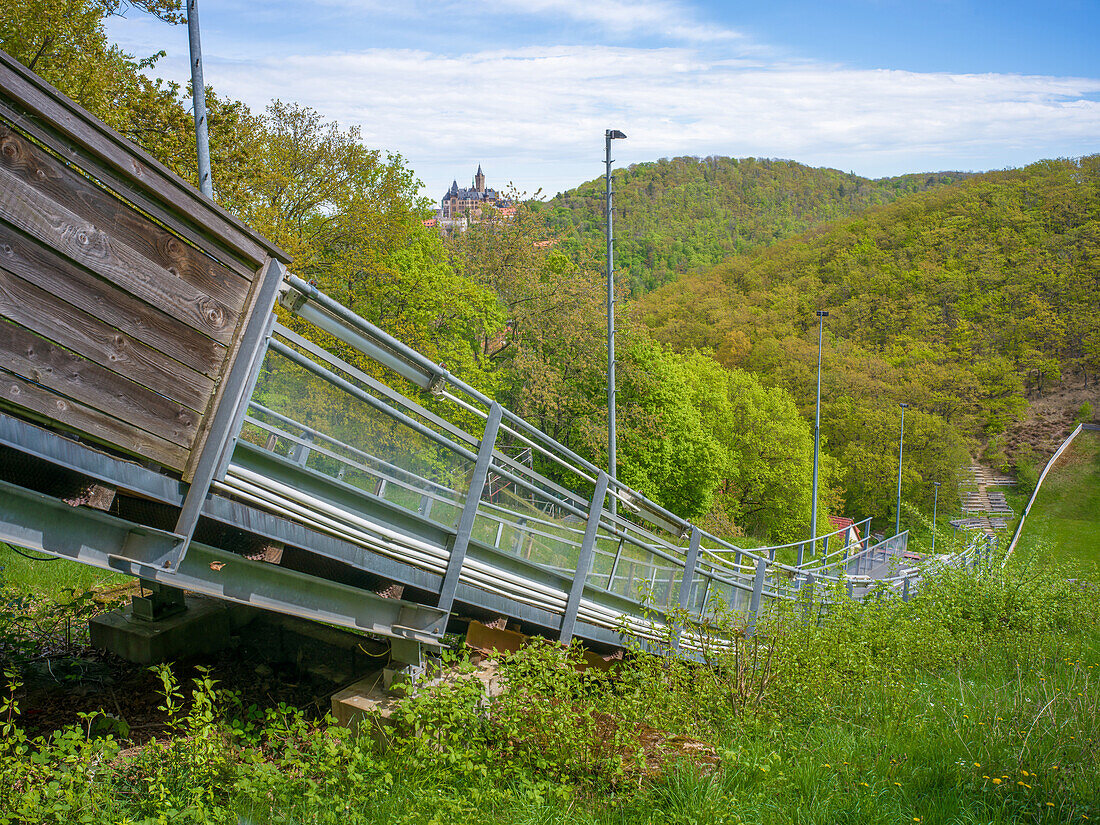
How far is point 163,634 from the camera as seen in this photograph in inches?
218

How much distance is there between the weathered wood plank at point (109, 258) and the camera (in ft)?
8.69

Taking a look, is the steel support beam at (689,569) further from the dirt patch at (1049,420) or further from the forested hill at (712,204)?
the dirt patch at (1049,420)

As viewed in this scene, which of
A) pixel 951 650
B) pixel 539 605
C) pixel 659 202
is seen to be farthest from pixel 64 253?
pixel 659 202

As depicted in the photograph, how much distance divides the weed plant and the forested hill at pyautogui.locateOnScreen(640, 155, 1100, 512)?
50522mm

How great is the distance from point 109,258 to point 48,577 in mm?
5844

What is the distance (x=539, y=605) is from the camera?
5367mm

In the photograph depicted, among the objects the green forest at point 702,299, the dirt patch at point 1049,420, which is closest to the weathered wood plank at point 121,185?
the green forest at point 702,299

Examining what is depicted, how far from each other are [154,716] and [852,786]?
4229mm

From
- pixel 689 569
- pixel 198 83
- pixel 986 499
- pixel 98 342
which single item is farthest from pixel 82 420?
pixel 986 499

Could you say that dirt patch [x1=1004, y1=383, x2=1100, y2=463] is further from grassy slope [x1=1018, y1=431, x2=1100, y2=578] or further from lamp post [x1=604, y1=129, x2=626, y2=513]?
lamp post [x1=604, y1=129, x2=626, y2=513]

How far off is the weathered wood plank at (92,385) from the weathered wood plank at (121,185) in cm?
64

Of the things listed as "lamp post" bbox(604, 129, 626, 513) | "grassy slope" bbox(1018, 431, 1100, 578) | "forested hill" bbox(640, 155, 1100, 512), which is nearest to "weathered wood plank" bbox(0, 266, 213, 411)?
"lamp post" bbox(604, 129, 626, 513)

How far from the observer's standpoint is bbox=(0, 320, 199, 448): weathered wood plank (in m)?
2.68

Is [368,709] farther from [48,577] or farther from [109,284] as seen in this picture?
[48,577]
